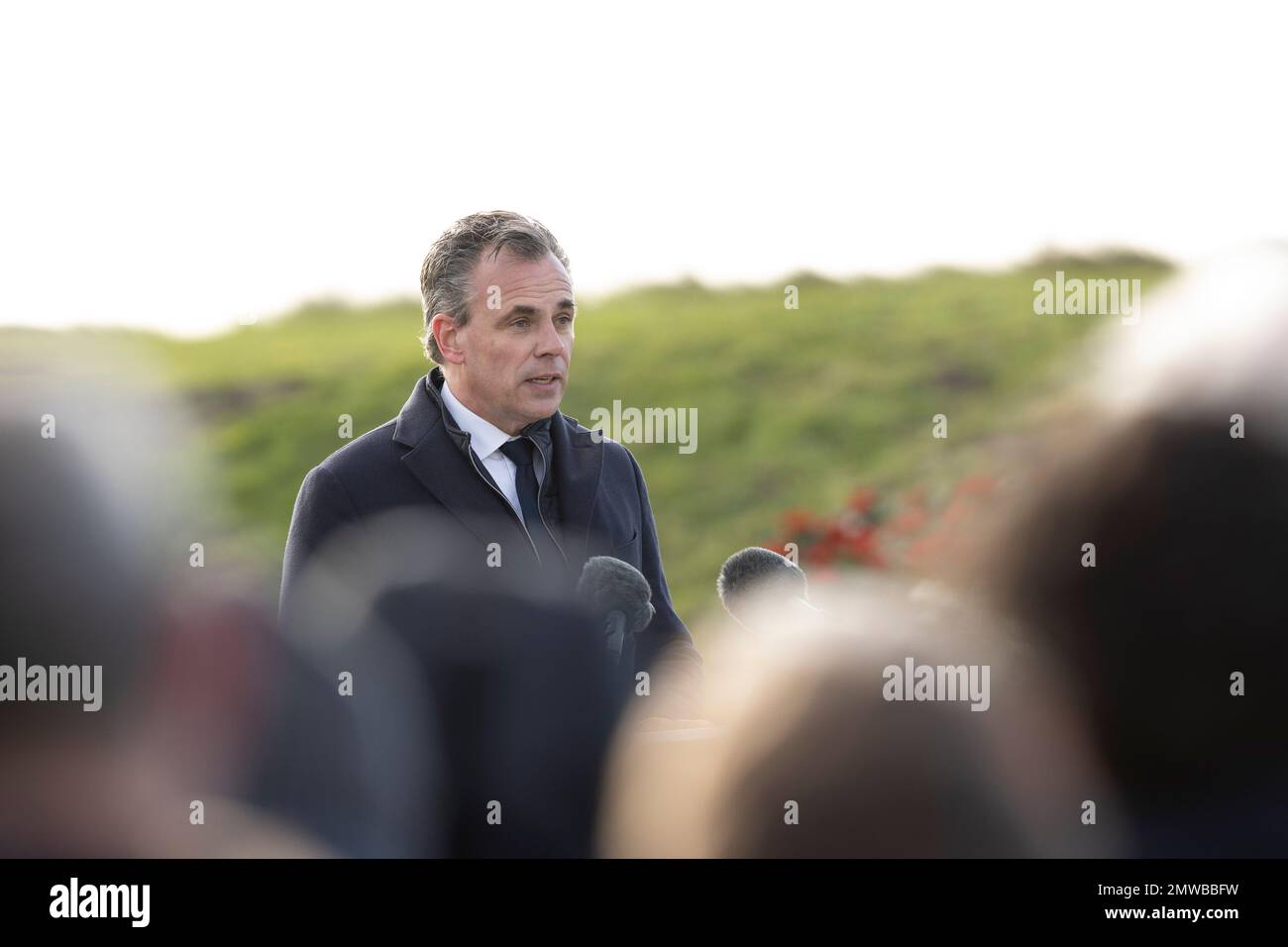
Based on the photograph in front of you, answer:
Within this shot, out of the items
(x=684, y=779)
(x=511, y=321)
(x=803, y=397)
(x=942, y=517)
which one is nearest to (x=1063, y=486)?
(x=684, y=779)

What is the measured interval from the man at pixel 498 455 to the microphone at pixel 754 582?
32 cm

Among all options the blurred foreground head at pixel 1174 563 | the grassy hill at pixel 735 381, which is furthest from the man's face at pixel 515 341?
the grassy hill at pixel 735 381

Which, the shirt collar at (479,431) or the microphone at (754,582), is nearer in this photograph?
the microphone at (754,582)

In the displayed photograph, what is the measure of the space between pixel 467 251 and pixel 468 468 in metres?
0.58

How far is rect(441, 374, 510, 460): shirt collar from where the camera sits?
294 centimetres

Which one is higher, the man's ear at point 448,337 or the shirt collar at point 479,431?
the man's ear at point 448,337

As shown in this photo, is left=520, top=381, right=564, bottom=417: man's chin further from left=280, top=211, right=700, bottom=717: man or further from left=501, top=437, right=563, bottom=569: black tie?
left=501, top=437, right=563, bottom=569: black tie

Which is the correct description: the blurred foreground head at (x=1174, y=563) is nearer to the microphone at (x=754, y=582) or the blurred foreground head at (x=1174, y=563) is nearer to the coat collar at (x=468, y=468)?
the microphone at (x=754, y=582)

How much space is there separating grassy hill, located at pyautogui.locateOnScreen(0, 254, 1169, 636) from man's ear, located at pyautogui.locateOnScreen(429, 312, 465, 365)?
4010 mm

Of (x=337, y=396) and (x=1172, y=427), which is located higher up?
(x=337, y=396)

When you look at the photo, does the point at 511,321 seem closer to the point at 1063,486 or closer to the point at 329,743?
the point at 329,743

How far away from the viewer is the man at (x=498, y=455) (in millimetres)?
2852

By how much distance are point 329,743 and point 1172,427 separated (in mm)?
1990

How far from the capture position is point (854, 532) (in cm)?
643
